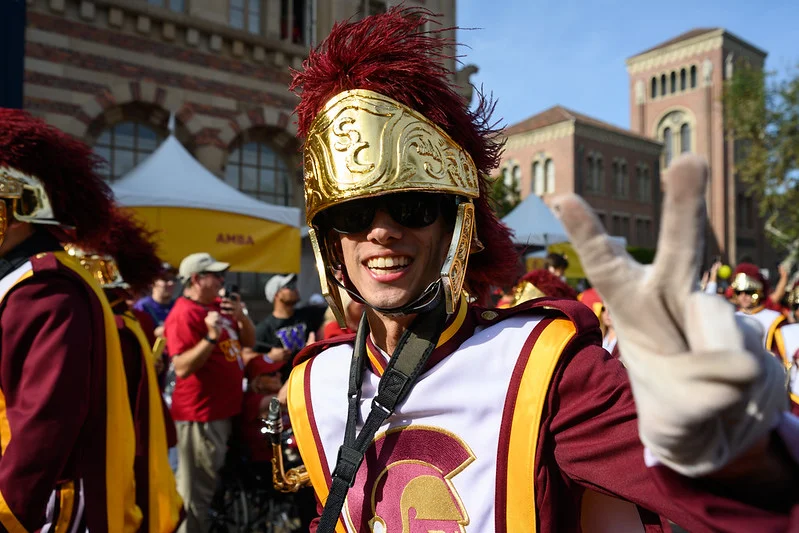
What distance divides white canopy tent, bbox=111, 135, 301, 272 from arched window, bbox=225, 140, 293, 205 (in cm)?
432

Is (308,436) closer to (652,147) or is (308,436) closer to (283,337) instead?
(283,337)

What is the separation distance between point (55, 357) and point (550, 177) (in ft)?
117

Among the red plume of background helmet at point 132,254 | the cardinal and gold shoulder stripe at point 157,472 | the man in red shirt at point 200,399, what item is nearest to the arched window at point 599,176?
the man in red shirt at point 200,399

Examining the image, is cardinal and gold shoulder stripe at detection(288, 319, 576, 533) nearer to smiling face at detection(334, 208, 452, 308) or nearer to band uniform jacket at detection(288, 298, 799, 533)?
band uniform jacket at detection(288, 298, 799, 533)

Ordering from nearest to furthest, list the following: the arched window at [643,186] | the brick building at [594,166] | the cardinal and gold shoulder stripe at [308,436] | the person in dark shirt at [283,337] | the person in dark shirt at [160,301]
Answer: the cardinal and gold shoulder stripe at [308,436] → the person in dark shirt at [283,337] → the person in dark shirt at [160,301] → the brick building at [594,166] → the arched window at [643,186]

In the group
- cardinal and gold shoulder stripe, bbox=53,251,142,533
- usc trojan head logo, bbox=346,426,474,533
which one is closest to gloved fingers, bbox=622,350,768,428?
usc trojan head logo, bbox=346,426,474,533

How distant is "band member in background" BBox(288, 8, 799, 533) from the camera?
2.72ft

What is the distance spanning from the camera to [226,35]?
1066 centimetres

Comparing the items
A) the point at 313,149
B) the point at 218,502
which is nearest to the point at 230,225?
the point at 218,502

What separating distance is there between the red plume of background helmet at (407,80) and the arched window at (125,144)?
29.9ft

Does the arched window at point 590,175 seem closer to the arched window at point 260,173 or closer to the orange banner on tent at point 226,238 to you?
the arched window at point 260,173

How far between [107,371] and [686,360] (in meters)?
2.29

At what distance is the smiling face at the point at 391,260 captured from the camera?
1547 millimetres

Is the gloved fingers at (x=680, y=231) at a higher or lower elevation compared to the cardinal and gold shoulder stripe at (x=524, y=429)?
higher
